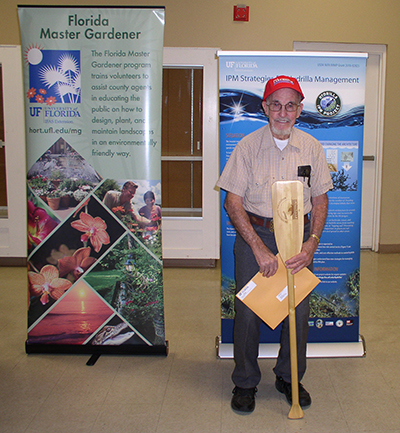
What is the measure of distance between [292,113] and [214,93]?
246 centimetres

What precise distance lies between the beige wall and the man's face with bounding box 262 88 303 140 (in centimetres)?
270

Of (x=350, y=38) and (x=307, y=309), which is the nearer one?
(x=307, y=309)

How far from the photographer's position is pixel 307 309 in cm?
208

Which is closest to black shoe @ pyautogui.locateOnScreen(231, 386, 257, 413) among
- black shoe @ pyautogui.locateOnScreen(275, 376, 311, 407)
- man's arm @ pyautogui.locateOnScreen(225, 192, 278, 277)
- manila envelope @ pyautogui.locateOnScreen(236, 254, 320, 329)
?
black shoe @ pyautogui.locateOnScreen(275, 376, 311, 407)

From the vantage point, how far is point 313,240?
203 centimetres

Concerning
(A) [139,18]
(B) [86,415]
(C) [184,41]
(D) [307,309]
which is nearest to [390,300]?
(D) [307,309]

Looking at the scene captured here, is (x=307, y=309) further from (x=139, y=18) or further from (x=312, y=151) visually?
(x=139, y=18)

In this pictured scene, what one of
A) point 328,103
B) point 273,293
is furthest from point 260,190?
point 328,103

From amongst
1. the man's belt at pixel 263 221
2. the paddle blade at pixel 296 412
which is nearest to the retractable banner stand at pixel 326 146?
the man's belt at pixel 263 221

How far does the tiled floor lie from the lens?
196 cm

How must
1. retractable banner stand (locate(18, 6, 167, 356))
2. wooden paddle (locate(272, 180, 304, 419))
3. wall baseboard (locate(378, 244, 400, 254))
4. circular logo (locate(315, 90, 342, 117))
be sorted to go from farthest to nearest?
wall baseboard (locate(378, 244, 400, 254))
circular logo (locate(315, 90, 342, 117))
retractable banner stand (locate(18, 6, 167, 356))
wooden paddle (locate(272, 180, 304, 419))

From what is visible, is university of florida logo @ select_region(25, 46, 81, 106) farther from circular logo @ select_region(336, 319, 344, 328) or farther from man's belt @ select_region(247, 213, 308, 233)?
circular logo @ select_region(336, 319, 344, 328)

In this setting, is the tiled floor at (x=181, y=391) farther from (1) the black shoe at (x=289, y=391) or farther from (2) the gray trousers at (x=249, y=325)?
(2) the gray trousers at (x=249, y=325)

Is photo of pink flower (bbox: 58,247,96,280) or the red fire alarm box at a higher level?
the red fire alarm box
